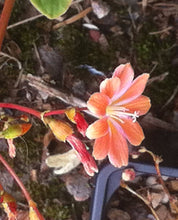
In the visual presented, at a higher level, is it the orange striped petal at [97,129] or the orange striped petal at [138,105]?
the orange striped petal at [97,129]

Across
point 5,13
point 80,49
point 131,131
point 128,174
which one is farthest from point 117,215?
point 5,13

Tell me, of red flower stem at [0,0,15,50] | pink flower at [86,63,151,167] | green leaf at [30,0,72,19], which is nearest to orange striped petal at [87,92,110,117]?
pink flower at [86,63,151,167]

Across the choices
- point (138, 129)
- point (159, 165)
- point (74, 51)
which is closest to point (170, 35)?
point (74, 51)

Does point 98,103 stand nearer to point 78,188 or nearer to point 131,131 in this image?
Answer: point 131,131

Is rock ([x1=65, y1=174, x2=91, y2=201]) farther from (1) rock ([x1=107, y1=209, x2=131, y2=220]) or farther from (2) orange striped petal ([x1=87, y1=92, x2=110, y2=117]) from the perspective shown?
(2) orange striped petal ([x1=87, y1=92, x2=110, y2=117])

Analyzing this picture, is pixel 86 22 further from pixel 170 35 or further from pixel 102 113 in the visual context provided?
pixel 102 113

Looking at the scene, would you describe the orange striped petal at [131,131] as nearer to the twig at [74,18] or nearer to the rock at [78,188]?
the rock at [78,188]

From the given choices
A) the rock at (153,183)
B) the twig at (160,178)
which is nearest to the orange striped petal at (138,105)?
the twig at (160,178)
